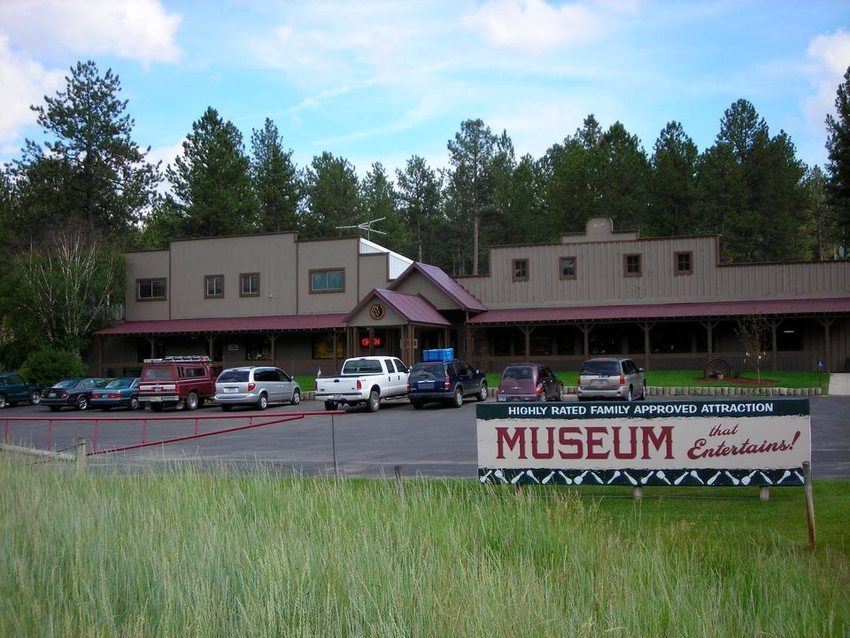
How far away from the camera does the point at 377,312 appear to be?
41031 millimetres

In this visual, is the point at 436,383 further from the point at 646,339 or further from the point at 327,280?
the point at 327,280

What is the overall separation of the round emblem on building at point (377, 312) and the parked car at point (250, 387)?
20.3ft

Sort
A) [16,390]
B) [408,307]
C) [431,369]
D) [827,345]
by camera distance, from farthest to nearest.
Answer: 1. [408,307]
2. [16,390]
3. [827,345]
4. [431,369]

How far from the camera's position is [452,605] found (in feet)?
18.4

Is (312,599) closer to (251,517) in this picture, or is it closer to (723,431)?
(251,517)

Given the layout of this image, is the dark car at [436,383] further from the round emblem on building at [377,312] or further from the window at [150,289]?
the window at [150,289]

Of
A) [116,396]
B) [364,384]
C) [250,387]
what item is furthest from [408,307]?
[116,396]

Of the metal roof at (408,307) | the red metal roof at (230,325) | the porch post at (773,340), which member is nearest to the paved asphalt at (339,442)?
the metal roof at (408,307)

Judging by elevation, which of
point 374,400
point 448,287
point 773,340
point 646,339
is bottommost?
point 374,400

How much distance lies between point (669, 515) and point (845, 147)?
47.7 metres

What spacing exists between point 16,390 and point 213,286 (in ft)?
44.2

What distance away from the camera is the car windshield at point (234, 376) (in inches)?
1364

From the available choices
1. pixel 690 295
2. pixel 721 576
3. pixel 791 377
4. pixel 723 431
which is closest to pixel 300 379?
pixel 690 295

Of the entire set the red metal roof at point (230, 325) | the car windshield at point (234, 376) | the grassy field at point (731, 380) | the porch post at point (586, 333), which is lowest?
the grassy field at point (731, 380)
